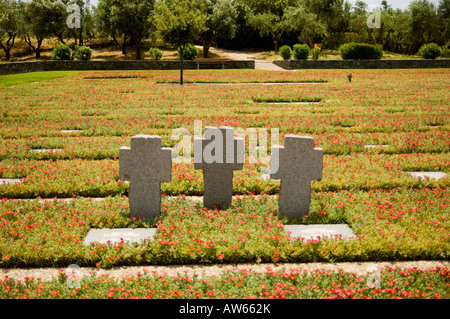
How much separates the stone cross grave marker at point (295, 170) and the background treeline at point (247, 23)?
139ft

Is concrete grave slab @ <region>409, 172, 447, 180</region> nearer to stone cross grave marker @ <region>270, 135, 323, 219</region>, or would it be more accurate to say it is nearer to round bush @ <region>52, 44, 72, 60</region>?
stone cross grave marker @ <region>270, 135, 323, 219</region>

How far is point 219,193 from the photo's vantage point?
6129mm

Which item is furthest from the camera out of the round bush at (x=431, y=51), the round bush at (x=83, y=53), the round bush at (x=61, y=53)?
the round bush at (x=83, y=53)

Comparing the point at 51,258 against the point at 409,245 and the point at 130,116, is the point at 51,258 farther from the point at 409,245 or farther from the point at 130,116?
the point at 130,116

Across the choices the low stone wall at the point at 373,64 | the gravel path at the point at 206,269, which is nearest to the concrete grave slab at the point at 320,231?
the gravel path at the point at 206,269

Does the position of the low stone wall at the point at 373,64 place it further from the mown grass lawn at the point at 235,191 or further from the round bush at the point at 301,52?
the mown grass lawn at the point at 235,191

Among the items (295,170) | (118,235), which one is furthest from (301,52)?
(118,235)

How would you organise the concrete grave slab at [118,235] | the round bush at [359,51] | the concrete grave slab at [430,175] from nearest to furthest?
1. the concrete grave slab at [118,235]
2. the concrete grave slab at [430,175]
3. the round bush at [359,51]

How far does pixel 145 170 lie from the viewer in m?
5.63

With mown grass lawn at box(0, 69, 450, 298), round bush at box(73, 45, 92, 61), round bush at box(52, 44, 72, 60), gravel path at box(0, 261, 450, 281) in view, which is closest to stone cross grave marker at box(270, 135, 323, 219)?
mown grass lawn at box(0, 69, 450, 298)

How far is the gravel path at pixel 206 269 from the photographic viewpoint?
14.6 ft

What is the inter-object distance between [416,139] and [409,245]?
6.52 metres

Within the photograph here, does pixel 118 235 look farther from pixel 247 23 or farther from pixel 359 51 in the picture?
pixel 247 23

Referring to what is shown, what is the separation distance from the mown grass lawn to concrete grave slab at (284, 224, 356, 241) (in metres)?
0.11
